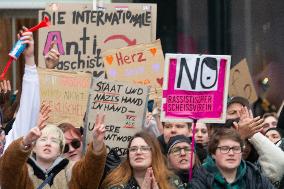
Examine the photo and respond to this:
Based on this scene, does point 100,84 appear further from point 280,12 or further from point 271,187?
point 280,12

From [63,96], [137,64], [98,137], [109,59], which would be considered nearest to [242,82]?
[137,64]

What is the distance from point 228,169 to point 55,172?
4.15 feet

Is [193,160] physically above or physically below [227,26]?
below

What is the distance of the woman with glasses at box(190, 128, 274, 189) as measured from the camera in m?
9.45

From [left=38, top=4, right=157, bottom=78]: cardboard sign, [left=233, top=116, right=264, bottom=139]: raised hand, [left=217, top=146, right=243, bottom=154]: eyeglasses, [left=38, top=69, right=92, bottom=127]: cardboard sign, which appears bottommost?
[left=217, top=146, right=243, bottom=154]: eyeglasses

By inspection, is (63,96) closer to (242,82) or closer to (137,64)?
(137,64)

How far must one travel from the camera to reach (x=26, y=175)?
9.33m

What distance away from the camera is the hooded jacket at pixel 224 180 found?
940cm

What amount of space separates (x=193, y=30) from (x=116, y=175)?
7293 mm

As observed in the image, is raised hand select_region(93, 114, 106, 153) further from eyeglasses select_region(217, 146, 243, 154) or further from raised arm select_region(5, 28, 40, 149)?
eyeglasses select_region(217, 146, 243, 154)

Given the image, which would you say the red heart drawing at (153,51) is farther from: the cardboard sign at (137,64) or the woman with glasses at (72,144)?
the woman with glasses at (72,144)

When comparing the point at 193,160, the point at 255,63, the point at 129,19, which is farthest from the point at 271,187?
the point at 255,63

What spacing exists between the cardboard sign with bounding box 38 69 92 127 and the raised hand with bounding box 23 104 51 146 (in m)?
1.61

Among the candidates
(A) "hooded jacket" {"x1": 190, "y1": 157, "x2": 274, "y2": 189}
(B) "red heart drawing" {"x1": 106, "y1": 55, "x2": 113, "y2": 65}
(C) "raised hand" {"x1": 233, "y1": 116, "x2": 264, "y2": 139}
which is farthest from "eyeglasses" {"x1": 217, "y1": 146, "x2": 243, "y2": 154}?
(B) "red heart drawing" {"x1": 106, "y1": 55, "x2": 113, "y2": 65}
